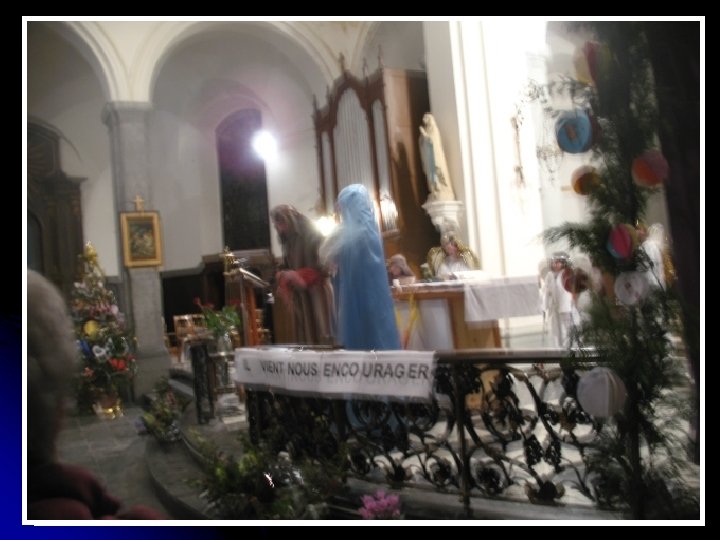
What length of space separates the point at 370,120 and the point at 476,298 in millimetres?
1164

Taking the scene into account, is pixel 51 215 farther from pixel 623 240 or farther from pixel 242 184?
pixel 623 240

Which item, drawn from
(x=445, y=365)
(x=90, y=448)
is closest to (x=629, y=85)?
(x=445, y=365)

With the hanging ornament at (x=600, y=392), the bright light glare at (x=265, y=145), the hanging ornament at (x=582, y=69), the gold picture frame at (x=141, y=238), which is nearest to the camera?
the hanging ornament at (x=600, y=392)

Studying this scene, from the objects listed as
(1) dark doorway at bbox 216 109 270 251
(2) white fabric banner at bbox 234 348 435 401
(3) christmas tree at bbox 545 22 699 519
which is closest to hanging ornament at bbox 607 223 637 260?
(3) christmas tree at bbox 545 22 699 519

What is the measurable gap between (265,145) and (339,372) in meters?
1.20

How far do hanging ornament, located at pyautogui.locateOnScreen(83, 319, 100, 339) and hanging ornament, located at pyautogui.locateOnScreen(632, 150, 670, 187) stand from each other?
103 inches

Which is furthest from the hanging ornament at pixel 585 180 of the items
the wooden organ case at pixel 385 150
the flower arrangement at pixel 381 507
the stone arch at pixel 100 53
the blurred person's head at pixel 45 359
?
the blurred person's head at pixel 45 359

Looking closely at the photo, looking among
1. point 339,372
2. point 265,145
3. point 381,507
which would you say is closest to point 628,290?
point 339,372

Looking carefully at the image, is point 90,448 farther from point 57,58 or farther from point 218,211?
point 57,58

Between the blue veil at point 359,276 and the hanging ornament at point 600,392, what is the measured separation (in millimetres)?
894

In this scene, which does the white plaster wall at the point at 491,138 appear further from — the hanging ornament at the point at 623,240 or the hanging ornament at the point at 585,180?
the hanging ornament at the point at 623,240

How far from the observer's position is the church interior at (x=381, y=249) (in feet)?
10.1

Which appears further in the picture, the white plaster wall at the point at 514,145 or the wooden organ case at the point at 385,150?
the wooden organ case at the point at 385,150
